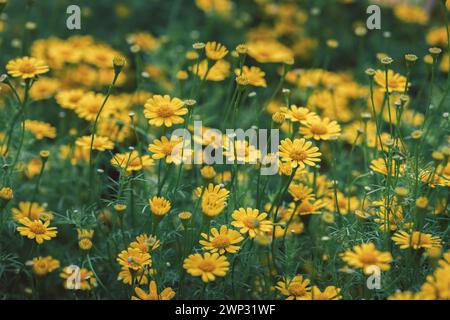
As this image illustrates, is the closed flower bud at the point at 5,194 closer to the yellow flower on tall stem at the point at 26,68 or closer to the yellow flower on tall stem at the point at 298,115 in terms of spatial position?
the yellow flower on tall stem at the point at 26,68

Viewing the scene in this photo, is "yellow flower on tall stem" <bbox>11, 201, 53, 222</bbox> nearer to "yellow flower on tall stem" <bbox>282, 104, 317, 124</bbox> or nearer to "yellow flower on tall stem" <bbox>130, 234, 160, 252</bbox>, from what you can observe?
"yellow flower on tall stem" <bbox>130, 234, 160, 252</bbox>

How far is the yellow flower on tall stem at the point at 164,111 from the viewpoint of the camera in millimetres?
2186

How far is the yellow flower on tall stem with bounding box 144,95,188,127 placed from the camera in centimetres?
219

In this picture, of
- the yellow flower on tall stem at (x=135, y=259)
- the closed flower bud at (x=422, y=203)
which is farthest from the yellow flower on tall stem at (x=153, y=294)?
the closed flower bud at (x=422, y=203)

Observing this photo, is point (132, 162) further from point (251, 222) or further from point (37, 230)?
point (251, 222)

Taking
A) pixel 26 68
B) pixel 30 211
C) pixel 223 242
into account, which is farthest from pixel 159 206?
pixel 26 68

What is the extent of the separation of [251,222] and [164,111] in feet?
1.77

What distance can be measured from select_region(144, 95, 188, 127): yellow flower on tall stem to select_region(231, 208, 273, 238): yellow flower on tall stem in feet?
1.36

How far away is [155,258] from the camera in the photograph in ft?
7.21

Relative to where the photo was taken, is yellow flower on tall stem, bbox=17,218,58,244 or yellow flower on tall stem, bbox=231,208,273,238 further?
yellow flower on tall stem, bbox=17,218,58,244

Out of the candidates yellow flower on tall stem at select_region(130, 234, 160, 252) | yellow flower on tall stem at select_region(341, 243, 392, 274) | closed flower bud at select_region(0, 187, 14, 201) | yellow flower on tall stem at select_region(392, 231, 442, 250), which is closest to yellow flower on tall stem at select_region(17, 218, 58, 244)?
closed flower bud at select_region(0, 187, 14, 201)

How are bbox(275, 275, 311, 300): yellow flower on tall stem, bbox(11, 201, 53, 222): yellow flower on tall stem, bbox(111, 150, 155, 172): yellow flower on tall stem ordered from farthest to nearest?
bbox(11, 201, 53, 222): yellow flower on tall stem < bbox(111, 150, 155, 172): yellow flower on tall stem < bbox(275, 275, 311, 300): yellow flower on tall stem

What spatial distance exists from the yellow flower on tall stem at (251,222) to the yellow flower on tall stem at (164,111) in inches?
16.3

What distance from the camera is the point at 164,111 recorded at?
2201 mm
